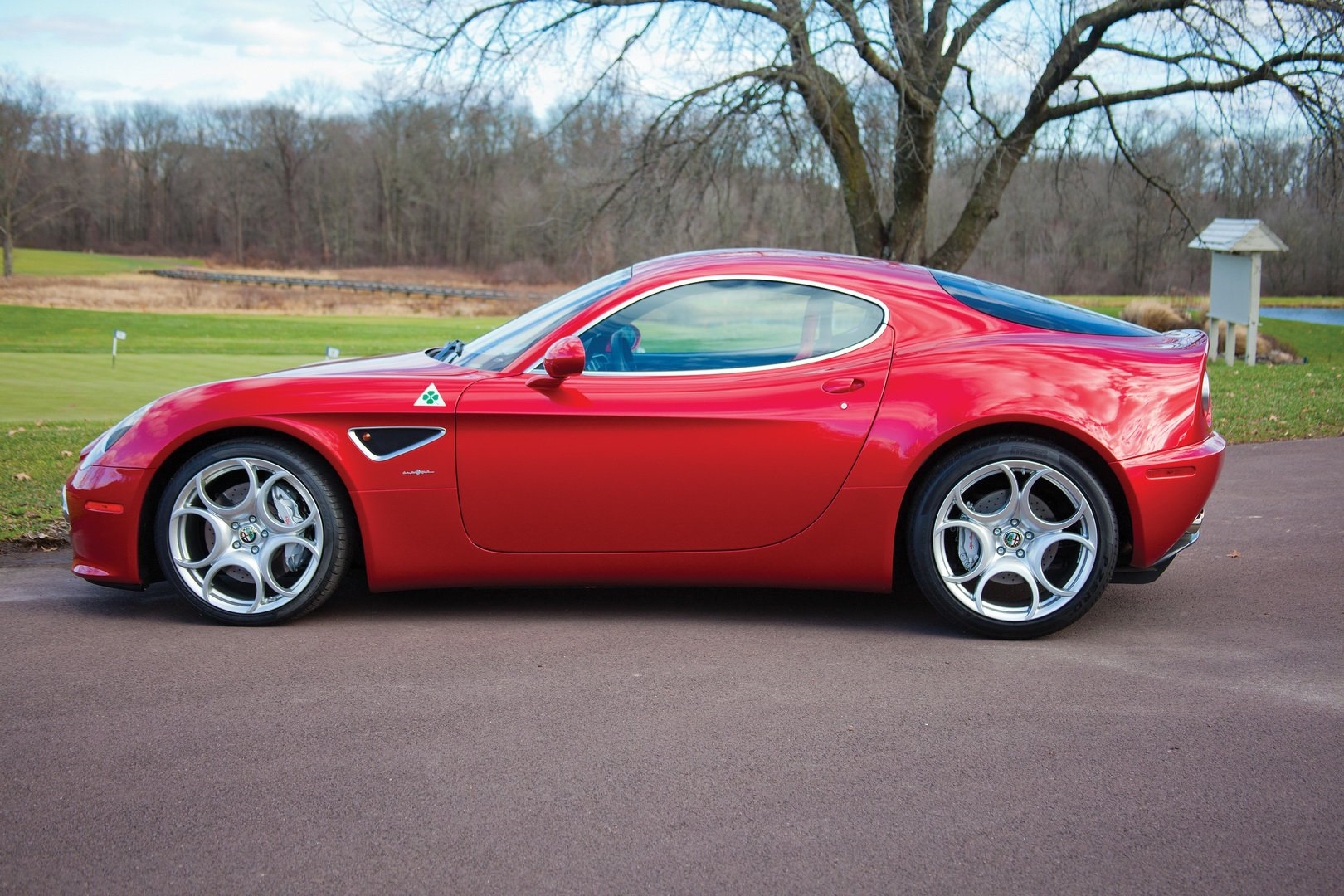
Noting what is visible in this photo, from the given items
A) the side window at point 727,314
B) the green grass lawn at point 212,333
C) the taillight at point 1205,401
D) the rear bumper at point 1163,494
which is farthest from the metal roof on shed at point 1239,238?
the green grass lawn at point 212,333

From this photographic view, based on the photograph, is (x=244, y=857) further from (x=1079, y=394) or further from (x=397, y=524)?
(x=1079, y=394)

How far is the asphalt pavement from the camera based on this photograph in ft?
8.14

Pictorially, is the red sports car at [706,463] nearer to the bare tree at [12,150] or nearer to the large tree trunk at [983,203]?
the large tree trunk at [983,203]

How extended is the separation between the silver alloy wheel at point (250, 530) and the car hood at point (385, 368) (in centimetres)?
45

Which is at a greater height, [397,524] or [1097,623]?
[397,524]

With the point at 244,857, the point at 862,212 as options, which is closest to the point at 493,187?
the point at 862,212

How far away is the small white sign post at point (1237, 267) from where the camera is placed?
614 inches

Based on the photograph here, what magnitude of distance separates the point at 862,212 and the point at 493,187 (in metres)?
72.5

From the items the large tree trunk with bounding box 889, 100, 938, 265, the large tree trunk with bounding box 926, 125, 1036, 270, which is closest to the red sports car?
the large tree trunk with bounding box 889, 100, 938, 265

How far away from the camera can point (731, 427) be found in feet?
13.5

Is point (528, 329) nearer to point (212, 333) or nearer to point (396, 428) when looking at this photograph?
point (396, 428)

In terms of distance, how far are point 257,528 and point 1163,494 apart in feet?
11.0

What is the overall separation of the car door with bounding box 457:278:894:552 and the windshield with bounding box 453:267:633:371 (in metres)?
0.19

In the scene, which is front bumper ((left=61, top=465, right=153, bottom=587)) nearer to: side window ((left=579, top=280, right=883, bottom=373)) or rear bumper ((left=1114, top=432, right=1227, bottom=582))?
side window ((left=579, top=280, right=883, bottom=373))
